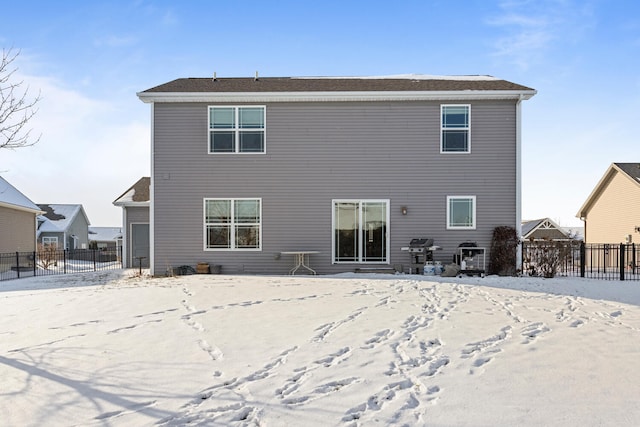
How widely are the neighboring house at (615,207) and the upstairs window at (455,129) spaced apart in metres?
13.0

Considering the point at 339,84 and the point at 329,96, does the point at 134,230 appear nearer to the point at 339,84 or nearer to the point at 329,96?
the point at 329,96

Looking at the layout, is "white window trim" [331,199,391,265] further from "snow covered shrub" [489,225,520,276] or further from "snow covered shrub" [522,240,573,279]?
"snow covered shrub" [522,240,573,279]

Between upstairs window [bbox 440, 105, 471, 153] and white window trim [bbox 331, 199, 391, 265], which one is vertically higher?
upstairs window [bbox 440, 105, 471, 153]

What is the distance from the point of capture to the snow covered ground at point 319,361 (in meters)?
3.91

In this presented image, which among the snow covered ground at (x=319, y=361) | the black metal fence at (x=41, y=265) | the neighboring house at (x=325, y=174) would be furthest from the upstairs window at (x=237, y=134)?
the black metal fence at (x=41, y=265)

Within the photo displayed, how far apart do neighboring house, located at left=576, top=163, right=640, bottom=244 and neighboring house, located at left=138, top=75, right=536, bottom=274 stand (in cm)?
1275

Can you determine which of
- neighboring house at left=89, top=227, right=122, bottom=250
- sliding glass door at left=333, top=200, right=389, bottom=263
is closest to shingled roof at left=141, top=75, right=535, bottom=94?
sliding glass door at left=333, top=200, right=389, bottom=263

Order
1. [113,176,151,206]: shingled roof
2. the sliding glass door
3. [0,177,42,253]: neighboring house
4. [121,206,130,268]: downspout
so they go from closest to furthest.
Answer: the sliding glass door
[113,176,151,206]: shingled roof
[121,206,130,268]: downspout
[0,177,42,253]: neighboring house

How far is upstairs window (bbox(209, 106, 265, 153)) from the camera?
579 inches

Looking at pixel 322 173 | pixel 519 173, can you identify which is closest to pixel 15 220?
pixel 322 173

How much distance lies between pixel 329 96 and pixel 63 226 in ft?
104

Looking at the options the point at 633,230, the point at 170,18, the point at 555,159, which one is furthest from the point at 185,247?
the point at 633,230

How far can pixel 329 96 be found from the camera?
14453 millimetres

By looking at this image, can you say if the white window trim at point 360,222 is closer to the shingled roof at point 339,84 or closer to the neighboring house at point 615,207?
the shingled roof at point 339,84
